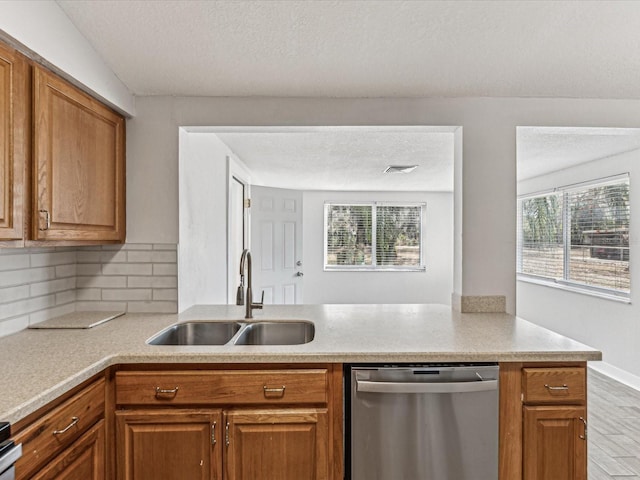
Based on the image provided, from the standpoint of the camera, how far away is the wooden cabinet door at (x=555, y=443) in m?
1.47

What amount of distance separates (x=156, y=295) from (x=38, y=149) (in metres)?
0.99

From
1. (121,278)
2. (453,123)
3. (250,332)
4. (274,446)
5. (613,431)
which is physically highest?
(453,123)

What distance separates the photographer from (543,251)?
16.9ft

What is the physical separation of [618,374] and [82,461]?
4.48 m

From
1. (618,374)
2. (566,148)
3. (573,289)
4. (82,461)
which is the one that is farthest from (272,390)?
(573,289)

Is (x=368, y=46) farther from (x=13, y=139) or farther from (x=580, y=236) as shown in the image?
(x=580, y=236)

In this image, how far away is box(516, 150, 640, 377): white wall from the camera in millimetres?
3557

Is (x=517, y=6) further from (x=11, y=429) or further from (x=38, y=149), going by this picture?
(x=11, y=429)

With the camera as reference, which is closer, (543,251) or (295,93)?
(295,93)

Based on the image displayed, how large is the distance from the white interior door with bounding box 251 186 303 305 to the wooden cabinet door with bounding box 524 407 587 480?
3.06m

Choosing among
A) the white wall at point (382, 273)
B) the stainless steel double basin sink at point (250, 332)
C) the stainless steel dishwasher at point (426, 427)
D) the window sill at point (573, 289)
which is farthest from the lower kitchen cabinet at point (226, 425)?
the white wall at point (382, 273)

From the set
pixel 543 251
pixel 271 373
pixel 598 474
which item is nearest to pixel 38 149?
pixel 271 373

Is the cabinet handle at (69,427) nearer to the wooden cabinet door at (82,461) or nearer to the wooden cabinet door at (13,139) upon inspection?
the wooden cabinet door at (82,461)

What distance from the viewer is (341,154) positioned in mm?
3562
